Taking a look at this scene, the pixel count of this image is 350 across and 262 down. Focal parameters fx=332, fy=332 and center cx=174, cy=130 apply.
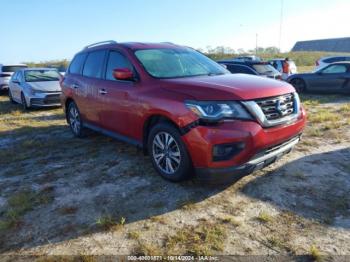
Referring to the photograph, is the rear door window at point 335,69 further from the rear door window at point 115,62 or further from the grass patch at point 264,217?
the grass patch at point 264,217

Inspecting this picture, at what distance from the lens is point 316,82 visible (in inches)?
497

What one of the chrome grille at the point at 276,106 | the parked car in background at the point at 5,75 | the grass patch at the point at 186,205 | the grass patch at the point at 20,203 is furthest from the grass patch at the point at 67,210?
the parked car in background at the point at 5,75

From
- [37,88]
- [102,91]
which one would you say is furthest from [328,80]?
[37,88]

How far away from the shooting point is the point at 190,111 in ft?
12.0

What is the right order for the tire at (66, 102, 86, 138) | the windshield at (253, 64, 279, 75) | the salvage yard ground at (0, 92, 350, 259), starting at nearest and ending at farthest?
the salvage yard ground at (0, 92, 350, 259)
the tire at (66, 102, 86, 138)
the windshield at (253, 64, 279, 75)

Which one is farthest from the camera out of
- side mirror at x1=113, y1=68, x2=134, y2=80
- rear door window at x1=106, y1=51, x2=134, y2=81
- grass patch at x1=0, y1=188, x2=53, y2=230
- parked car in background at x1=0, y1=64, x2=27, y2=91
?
parked car in background at x1=0, y1=64, x2=27, y2=91

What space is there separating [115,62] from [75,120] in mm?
2160

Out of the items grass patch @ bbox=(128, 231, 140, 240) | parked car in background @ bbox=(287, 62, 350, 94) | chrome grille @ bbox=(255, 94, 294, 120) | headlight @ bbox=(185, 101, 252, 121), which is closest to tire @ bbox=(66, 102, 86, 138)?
headlight @ bbox=(185, 101, 252, 121)

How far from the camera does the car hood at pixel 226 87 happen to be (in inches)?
143

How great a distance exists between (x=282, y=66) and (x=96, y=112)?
14390mm

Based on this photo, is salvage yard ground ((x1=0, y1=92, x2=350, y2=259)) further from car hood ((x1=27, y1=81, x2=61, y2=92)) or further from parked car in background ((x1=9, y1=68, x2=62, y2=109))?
car hood ((x1=27, y1=81, x2=61, y2=92))

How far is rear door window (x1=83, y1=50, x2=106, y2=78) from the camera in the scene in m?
5.63

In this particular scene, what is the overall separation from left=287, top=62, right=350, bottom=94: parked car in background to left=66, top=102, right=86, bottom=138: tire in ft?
31.1

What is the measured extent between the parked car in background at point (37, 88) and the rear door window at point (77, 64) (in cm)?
407
